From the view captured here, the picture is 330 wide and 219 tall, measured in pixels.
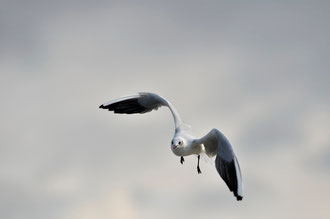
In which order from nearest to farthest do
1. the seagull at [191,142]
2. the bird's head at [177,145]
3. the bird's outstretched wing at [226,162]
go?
the bird's outstretched wing at [226,162]
the seagull at [191,142]
the bird's head at [177,145]

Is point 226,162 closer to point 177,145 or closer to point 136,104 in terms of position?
point 177,145

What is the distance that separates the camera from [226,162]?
30922 mm

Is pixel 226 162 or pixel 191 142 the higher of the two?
pixel 191 142

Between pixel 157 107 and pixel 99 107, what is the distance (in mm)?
2887

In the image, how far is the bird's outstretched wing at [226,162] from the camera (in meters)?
30.0

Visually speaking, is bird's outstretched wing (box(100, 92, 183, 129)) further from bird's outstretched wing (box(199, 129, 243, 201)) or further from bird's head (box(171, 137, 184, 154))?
bird's outstretched wing (box(199, 129, 243, 201))

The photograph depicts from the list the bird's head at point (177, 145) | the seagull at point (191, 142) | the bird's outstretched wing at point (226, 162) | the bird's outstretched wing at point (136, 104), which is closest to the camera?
the bird's outstretched wing at point (226, 162)

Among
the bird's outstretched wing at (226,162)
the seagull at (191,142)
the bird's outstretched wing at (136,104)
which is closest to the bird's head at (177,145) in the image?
the seagull at (191,142)

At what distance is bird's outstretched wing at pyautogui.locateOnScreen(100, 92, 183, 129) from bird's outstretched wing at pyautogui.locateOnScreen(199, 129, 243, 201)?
524cm

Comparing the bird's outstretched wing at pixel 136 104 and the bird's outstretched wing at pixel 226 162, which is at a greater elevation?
the bird's outstretched wing at pixel 136 104

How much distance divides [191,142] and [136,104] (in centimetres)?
580

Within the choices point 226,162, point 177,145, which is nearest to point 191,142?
point 177,145

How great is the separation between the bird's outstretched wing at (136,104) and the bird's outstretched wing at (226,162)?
5.24 m

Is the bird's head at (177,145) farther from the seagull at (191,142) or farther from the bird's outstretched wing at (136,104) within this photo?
the bird's outstretched wing at (136,104)
